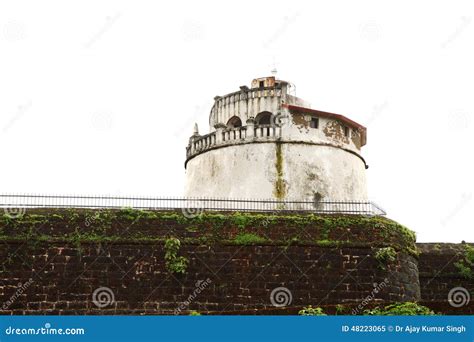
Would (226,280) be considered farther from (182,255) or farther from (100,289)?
(100,289)

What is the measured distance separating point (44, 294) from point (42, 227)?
208 cm

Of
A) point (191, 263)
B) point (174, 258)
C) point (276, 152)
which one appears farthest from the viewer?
A: point (276, 152)

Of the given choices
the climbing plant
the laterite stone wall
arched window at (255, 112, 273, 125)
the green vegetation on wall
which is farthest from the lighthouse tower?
the climbing plant

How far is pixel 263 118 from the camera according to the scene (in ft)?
93.8

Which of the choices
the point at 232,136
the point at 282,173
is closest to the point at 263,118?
the point at 232,136

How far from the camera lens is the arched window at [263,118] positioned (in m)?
28.4

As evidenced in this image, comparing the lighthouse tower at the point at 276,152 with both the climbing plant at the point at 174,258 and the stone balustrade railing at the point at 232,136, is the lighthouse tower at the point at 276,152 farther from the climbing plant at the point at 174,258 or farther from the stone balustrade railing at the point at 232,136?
the climbing plant at the point at 174,258

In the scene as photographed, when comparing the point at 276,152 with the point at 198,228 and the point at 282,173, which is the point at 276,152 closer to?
the point at 282,173

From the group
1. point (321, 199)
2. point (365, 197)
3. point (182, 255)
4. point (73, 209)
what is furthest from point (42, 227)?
point (365, 197)

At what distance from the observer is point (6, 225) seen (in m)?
22.4

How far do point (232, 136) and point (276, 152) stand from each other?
1933 millimetres

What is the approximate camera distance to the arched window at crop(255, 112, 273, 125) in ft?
93.0

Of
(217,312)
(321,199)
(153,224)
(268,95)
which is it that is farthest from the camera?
(268,95)

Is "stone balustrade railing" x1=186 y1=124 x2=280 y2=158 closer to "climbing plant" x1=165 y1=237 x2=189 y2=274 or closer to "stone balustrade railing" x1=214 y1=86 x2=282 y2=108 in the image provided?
"stone balustrade railing" x1=214 y1=86 x2=282 y2=108
